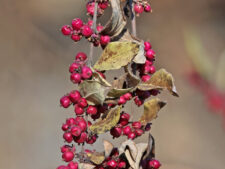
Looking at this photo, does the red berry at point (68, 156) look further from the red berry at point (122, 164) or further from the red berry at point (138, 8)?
the red berry at point (138, 8)

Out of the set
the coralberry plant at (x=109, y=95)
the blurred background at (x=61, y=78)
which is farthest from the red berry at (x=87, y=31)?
the blurred background at (x=61, y=78)

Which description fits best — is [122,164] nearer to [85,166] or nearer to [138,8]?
[85,166]

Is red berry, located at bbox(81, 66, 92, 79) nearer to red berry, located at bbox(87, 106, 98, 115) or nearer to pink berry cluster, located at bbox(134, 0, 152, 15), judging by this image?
red berry, located at bbox(87, 106, 98, 115)

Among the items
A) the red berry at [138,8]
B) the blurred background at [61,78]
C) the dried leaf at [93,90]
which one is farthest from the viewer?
the blurred background at [61,78]

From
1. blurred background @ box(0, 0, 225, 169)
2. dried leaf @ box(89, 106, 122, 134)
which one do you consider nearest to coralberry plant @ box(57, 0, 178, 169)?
dried leaf @ box(89, 106, 122, 134)

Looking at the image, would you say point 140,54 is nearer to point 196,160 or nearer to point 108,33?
point 108,33
